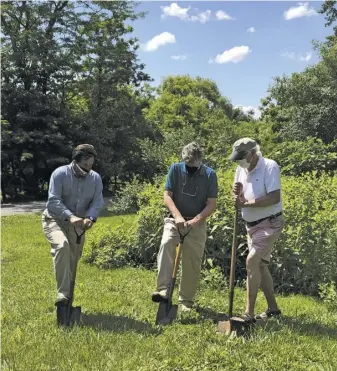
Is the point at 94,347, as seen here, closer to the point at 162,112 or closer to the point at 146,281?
the point at 146,281

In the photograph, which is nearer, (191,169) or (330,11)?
(191,169)

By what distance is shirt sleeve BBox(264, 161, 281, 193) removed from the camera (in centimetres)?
442

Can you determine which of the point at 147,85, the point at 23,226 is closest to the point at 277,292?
the point at 23,226

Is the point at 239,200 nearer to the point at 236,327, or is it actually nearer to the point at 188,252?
the point at 188,252

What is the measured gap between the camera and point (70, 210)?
4.81 metres

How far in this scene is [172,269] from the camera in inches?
193

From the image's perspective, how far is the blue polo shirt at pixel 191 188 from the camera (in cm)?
499

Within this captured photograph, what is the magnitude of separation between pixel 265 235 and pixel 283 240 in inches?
70.3

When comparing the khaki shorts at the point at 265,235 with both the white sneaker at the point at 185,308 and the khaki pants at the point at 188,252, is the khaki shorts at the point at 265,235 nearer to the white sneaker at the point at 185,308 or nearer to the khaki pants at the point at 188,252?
the khaki pants at the point at 188,252

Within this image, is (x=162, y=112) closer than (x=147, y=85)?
No

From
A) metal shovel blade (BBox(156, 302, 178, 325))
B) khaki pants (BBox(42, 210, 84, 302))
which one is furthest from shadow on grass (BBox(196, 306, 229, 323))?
khaki pants (BBox(42, 210, 84, 302))

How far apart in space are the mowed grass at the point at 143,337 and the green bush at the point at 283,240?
47 centimetres

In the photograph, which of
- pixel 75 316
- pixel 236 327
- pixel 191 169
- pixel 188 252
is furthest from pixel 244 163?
pixel 75 316

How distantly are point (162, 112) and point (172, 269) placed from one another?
4150 centimetres
